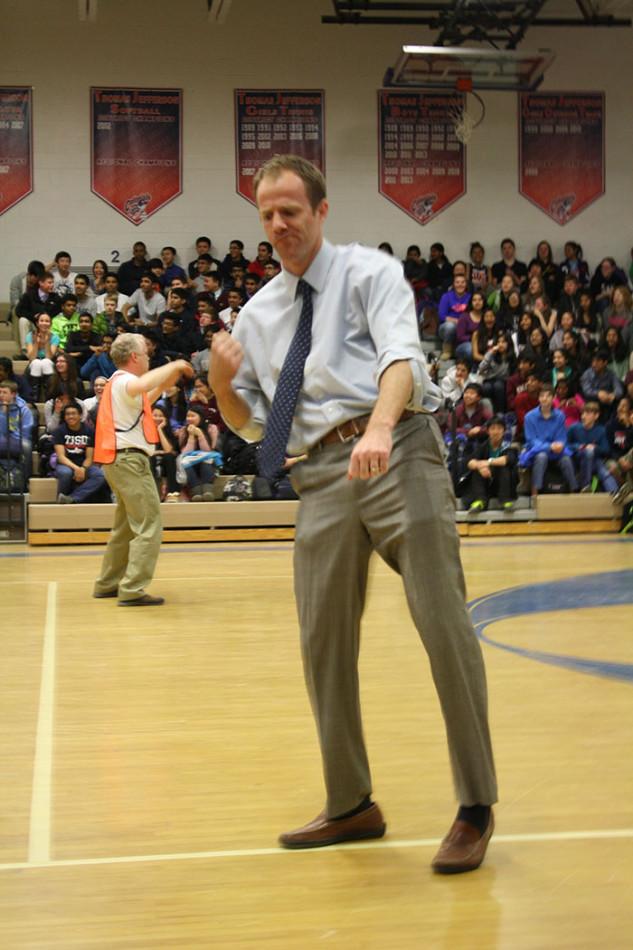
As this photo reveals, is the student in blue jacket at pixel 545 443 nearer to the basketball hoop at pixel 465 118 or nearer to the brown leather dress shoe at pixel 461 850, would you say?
the basketball hoop at pixel 465 118

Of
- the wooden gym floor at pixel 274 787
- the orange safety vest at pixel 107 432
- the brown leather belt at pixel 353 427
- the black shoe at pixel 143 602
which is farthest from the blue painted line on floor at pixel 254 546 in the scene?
the brown leather belt at pixel 353 427

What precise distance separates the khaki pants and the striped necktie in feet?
16.5

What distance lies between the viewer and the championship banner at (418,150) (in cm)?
2019

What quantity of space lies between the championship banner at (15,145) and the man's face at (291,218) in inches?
663

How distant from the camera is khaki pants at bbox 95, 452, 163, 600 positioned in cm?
841

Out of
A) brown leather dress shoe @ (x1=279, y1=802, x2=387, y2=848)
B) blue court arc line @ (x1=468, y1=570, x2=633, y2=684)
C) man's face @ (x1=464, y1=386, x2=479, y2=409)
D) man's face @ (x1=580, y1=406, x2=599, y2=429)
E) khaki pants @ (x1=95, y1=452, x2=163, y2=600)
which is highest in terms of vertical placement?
man's face @ (x1=464, y1=386, x2=479, y2=409)

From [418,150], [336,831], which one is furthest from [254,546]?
[418,150]

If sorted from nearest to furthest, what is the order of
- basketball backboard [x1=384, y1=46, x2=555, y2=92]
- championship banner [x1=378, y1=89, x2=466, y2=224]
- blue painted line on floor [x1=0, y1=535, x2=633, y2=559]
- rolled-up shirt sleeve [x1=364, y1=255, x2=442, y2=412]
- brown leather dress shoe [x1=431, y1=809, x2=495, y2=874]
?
rolled-up shirt sleeve [x1=364, y1=255, x2=442, y2=412] < brown leather dress shoe [x1=431, y1=809, x2=495, y2=874] < blue painted line on floor [x1=0, y1=535, x2=633, y2=559] < basketball backboard [x1=384, y1=46, x2=555, y2=92] < championship banner [x1=378, y1=89, x2=466, y2=224]

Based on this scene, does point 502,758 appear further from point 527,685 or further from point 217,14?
point 217,14

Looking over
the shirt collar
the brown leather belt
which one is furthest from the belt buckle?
the shirt collar

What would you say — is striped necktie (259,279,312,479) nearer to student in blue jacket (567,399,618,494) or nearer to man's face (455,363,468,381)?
student in blue jacket (567,399,618,494)

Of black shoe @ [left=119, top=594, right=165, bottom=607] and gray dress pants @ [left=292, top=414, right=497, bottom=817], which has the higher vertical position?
gray dress pants @ [left=292, top=414, right=497, bottom=817]

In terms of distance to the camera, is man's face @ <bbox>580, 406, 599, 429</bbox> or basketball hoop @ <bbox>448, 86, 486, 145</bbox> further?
basketball hoop @ <bbox>448, 86, 486, 145</bbox>

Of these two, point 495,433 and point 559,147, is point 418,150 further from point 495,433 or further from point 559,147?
point 495,433
